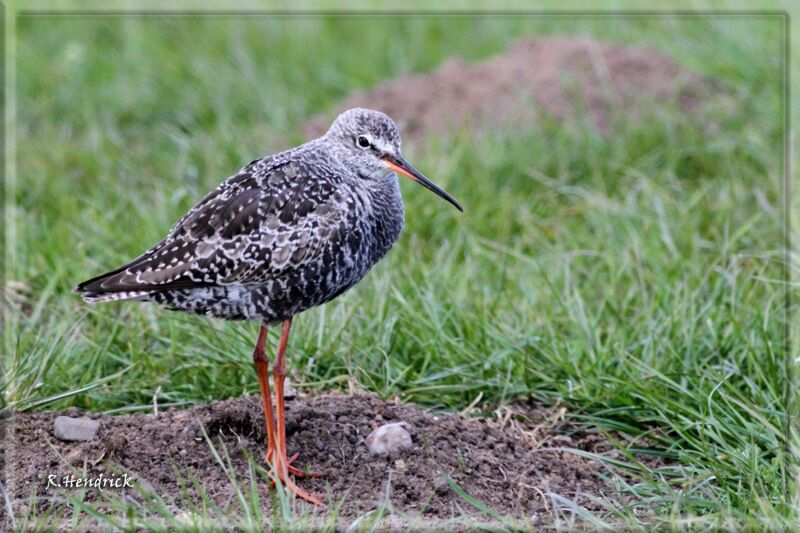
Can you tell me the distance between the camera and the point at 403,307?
6.03 meters

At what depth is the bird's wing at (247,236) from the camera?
16.2 feet

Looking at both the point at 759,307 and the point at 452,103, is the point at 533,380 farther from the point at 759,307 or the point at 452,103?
the point at 452,103

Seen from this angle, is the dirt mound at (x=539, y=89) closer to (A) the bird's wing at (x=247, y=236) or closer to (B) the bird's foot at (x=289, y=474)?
(A) the bird's wing at (x=247, y=236)

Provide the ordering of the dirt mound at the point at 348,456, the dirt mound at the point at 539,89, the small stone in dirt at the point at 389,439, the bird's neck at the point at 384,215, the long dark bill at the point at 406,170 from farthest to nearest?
the dirt mound at the point at 539,89
the long dark bill at the point at 406,170
the bird's neck at the point at 384,215
the small stone in dirt at the point at 389,439
the dirt mound at the point at 348,456

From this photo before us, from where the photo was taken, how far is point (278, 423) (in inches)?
191

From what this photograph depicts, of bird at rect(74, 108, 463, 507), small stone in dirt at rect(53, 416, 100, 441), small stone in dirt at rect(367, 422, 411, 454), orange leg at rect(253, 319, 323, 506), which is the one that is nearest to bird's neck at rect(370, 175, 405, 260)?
bird at rect(74, 108, 463, 507)

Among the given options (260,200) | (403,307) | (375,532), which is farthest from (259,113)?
(375,532)

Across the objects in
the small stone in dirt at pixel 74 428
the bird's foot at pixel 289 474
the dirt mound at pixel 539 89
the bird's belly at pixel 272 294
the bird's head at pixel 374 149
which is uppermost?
the bird's head at pixel 374 149

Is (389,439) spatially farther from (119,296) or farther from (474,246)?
(474,246)

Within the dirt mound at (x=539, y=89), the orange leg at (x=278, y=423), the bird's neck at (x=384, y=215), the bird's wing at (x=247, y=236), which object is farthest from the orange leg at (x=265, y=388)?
the dirt mound at (x=539, y=89)

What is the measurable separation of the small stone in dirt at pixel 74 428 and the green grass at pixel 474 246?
0.51 ft

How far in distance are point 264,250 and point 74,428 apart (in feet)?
3.85

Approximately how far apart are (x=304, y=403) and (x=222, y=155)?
3495 millimetres

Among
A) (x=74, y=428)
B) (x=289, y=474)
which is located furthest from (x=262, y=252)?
(x=74, y=428)
